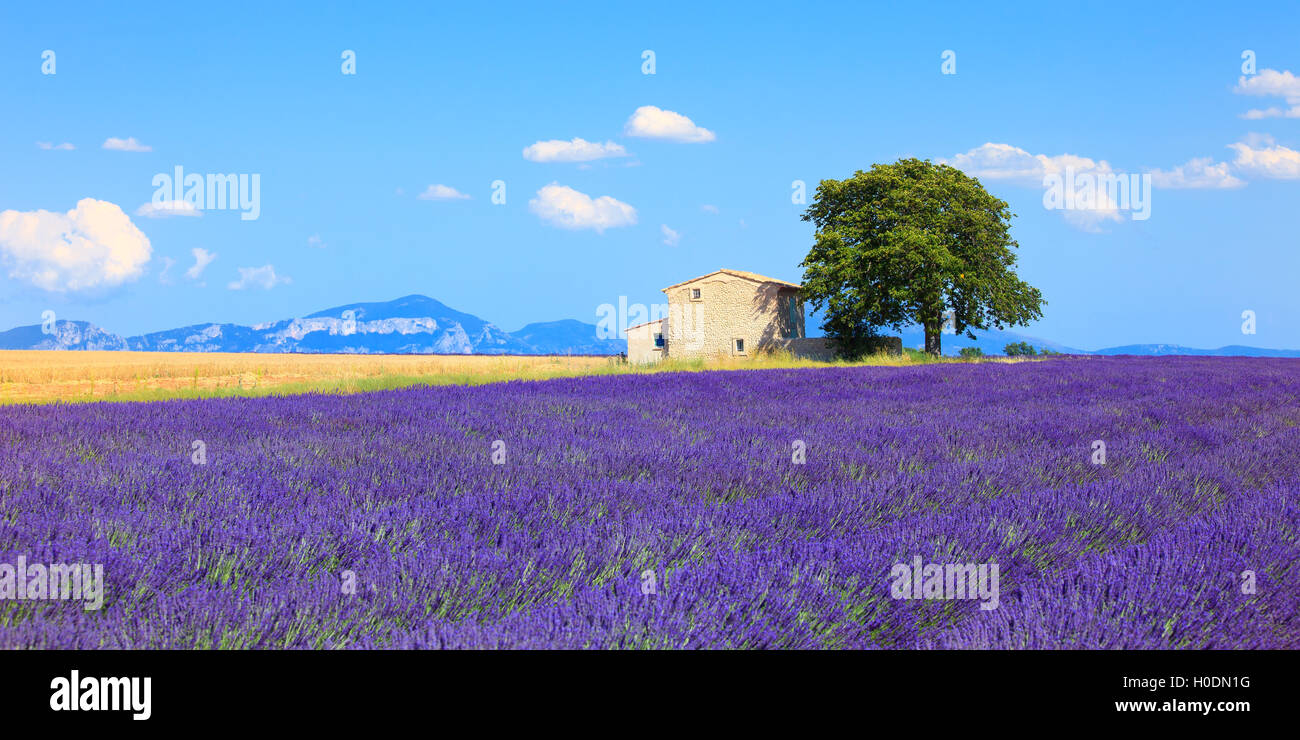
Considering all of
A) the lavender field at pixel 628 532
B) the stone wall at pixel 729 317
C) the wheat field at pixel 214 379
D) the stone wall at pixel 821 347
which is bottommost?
the lavender field at pixel 628 532

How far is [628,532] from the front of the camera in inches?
111

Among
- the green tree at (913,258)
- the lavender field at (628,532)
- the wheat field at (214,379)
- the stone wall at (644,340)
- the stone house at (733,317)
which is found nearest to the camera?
the lavender field at (628,532)

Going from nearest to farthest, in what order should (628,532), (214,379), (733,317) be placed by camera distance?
(628,532) < (214,379) < (733,317)

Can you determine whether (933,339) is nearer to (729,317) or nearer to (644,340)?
(729,317)

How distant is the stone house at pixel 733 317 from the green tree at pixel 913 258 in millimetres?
2309

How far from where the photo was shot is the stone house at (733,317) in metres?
31.3

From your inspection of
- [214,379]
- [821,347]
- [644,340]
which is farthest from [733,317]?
[214,379]

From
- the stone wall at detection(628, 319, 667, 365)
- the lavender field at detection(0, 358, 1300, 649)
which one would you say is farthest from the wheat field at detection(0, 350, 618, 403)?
the stone wall at detection(628, 319, 667, 365)

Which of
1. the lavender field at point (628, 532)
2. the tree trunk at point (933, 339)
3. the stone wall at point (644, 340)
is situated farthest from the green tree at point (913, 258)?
the lavender field at point (628, 532)

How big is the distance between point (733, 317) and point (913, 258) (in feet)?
27.7

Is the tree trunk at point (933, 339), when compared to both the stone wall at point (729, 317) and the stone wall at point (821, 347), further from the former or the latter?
the stone wall at point (729, 317)

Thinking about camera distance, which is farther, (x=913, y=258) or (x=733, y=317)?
(x=733, y=317)

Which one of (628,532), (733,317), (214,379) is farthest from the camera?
(733,317)
